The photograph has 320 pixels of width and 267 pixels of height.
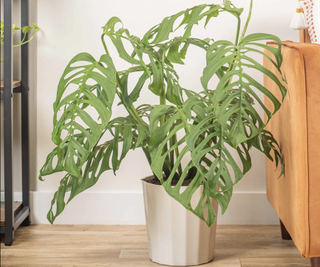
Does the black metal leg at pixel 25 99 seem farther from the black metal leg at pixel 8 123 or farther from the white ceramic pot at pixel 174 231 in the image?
the white ceramic pot at pixel 174 231

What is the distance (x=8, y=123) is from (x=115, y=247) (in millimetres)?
593

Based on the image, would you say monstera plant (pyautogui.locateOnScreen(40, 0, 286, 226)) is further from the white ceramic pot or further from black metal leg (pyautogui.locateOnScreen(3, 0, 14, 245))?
black metal leg (pyautogui.locateOnScreen(3, 0, 14, 245))

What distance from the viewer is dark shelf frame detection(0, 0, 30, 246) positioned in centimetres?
143

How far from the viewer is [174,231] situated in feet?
4.14

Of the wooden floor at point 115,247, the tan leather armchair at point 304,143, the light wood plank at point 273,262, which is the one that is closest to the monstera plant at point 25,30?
the wooden floor at point 115,247

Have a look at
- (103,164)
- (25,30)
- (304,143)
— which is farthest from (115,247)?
(25,30)

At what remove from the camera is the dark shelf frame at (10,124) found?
4.69 ft

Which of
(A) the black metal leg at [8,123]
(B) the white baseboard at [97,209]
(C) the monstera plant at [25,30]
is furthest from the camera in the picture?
(B) the white baseboard at [97,209]

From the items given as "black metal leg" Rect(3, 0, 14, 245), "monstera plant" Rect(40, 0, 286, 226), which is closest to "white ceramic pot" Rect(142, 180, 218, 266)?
"monstera plant" Rect(40, 0, 286, 226)

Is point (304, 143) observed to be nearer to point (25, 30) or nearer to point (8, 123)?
point (8, 123)

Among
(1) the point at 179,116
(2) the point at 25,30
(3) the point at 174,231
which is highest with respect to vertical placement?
(2) the point at 25,30

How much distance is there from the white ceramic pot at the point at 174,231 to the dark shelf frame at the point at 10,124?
531 millimetres

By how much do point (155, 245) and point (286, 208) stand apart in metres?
0.43

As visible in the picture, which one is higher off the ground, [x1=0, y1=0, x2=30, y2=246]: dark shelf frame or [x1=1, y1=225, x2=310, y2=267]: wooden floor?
[x1=0, y1=0, x2=30, y2=246]: dark shelf frame
